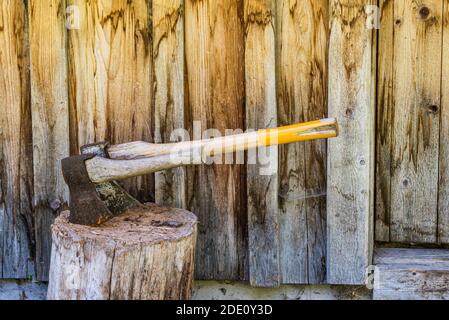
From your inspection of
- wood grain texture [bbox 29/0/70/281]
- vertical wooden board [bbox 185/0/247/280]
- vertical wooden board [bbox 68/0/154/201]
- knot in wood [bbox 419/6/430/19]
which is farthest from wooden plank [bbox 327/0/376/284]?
wood grain texture [bbox 29/0/70/281]

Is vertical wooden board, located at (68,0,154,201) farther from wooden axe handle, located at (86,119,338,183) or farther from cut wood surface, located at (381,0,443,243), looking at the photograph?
cut wood surface, located at (381,0,443,243)

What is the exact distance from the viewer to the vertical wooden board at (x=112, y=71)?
3732 millimetres

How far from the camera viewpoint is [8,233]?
3904 millimetres

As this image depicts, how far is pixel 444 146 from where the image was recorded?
386 cm

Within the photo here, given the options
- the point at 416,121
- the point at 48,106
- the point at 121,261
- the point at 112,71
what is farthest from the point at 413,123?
the point at 48,106

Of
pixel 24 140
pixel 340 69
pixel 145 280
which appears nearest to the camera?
pixel 145 280

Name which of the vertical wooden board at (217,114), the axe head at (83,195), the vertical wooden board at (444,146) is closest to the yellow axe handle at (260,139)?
the axe head at (83,195)

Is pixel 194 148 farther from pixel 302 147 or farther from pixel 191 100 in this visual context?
pixel 302 147

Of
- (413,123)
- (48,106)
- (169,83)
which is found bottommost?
(413,123)

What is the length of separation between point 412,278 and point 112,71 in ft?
6.52

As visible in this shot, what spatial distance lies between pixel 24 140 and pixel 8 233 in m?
0.54

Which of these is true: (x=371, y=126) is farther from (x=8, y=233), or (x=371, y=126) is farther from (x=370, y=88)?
(x=8, y=233)

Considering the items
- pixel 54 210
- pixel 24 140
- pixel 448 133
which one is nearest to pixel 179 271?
pixel 54 210

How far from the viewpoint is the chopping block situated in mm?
3160
